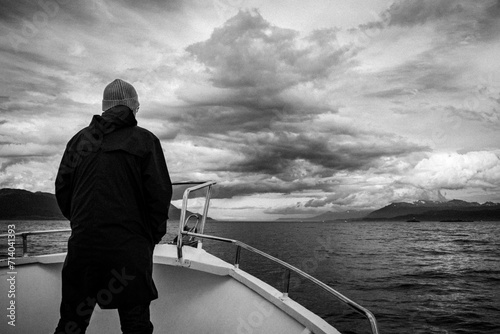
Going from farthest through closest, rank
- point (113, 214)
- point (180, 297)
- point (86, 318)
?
point (180, 297) → point (86, 318) → point (113, 214)

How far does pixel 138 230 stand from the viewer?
184 centimetres

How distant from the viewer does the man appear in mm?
1760

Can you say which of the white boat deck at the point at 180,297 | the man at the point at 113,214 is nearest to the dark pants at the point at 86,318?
the man at the point at 113,214

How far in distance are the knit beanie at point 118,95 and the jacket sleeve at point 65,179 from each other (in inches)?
12.6

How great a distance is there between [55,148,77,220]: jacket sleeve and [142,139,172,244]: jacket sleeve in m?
0.38

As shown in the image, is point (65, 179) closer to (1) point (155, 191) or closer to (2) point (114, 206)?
(2) point (114, 206)

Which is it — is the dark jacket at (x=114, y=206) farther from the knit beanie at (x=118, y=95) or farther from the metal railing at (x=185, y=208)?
the metal railing at (x=185, y=208)

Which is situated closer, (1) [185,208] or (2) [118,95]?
(2) [118,95]

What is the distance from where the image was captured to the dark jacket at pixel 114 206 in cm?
176

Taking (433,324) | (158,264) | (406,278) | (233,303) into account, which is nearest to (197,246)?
(158,264)

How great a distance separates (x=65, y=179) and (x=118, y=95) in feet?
1.67

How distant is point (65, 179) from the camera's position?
194 centimetres

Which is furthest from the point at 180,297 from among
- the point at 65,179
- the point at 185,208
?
the point at 65,179

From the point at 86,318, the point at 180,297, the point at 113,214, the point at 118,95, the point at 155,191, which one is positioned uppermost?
the point at 118,95
